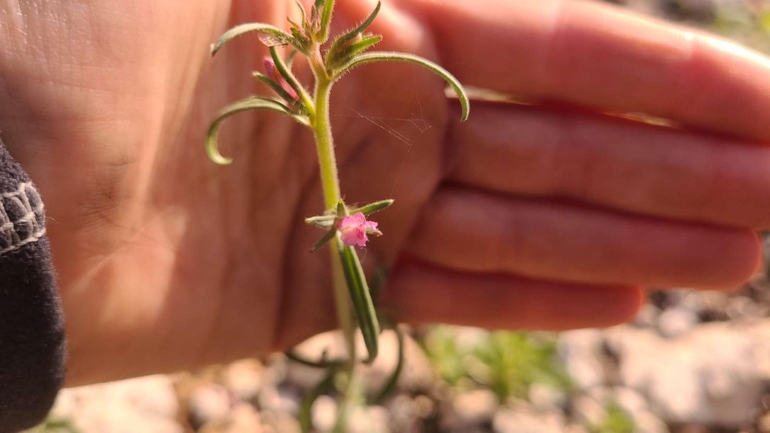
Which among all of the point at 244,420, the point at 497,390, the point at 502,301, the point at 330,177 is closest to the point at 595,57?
the point at 502,301

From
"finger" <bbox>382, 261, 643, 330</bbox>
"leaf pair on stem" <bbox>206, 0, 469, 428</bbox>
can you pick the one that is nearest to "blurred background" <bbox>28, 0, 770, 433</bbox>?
"finger" <bbox>382, 261, 643, 330</bbox>

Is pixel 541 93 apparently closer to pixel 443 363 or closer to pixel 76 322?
pixel 443 363

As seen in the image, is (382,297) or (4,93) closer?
(4,93)

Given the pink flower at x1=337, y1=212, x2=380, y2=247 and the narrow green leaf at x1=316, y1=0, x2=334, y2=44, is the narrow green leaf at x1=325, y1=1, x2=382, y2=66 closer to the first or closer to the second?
the narrow green leaf at x1=316, y1=0, x2=334, y2=44

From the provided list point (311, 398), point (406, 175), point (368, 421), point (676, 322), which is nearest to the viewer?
point (311, 398)

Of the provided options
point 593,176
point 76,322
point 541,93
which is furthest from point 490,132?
point 76,322

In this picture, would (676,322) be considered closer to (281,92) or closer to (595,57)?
(595,57)
